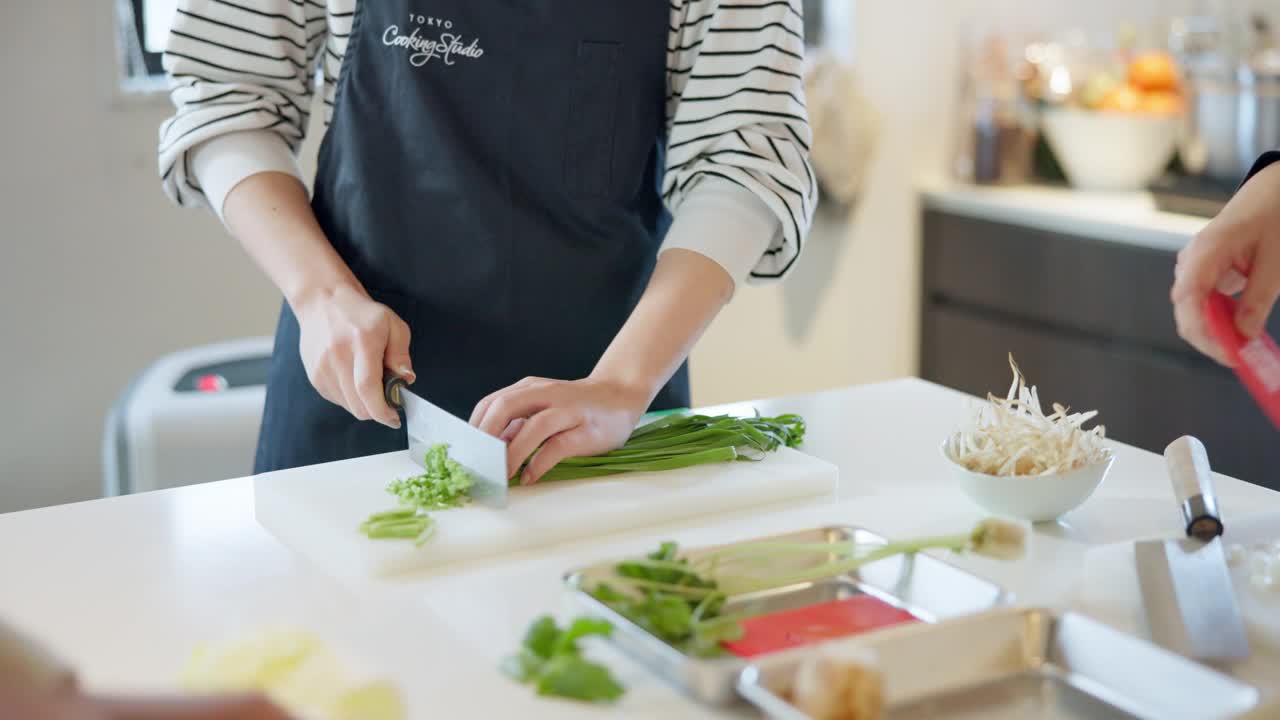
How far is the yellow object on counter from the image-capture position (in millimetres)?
756

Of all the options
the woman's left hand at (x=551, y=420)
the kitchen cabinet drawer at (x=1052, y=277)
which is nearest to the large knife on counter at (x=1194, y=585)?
the woman's left hand at (x=551, y=420)

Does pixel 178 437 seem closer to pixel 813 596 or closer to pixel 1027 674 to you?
pixel 813 596

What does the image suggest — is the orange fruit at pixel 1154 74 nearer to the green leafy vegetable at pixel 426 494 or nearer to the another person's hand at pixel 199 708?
the green leafy vegetable at pixel 426 494

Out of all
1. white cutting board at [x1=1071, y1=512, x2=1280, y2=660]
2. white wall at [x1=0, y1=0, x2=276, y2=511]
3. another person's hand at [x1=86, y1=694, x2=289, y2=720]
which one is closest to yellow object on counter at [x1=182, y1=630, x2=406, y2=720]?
another person's hand at [x1=86, y1=694, x2=289, y2=720]

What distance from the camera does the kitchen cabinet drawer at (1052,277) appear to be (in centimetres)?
262

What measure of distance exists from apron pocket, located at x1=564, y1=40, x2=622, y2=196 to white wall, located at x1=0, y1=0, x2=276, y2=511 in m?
1.49

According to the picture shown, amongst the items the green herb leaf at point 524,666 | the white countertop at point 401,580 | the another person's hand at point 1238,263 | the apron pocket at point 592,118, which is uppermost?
the apron pocket at point 592,118

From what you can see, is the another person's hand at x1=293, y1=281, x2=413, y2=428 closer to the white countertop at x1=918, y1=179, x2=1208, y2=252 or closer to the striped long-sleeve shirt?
the striped long-sleeve shirt

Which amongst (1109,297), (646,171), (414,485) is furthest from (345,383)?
(1109,297)

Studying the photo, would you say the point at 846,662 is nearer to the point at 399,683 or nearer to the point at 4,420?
the point at 399,683

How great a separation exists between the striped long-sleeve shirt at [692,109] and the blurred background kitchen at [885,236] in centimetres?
90

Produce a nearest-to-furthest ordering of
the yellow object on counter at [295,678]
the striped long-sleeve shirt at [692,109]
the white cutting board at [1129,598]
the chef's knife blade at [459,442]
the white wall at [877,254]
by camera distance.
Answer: the yellow object on counter at [295,678] → the white cutting board at [1129,598] → the chef's knife blade at [459,442] → the striped long-sleeve shirt at [692,109] → the white wall at [877,254]

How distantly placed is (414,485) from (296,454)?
13.9 inches

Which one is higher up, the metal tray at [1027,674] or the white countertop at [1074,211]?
the metal tray at [1027,674]
